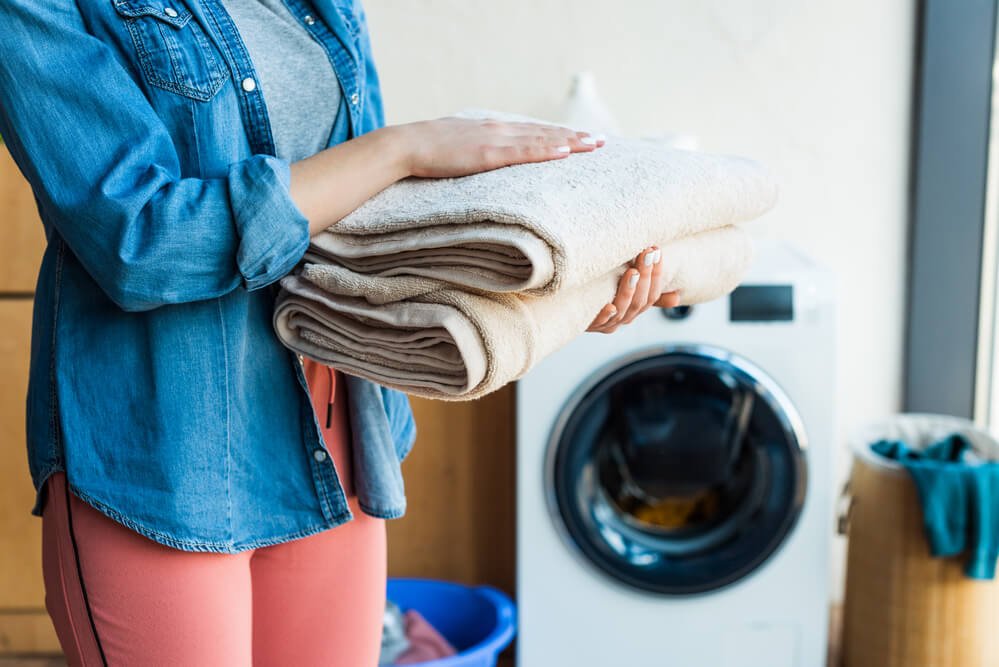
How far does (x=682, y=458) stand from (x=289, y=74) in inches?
45.7

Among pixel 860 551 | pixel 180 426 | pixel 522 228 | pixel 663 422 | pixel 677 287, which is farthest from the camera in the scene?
pixel 860 551

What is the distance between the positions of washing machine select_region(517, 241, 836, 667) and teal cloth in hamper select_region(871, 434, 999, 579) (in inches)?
6.9

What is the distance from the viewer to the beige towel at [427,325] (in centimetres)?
78

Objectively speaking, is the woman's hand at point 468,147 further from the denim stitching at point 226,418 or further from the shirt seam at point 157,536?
the shirt seam at point 157,536

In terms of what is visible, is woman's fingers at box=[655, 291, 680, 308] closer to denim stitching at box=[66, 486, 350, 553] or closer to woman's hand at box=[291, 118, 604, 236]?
woman's hand at box=[291, 118, 604, 236]

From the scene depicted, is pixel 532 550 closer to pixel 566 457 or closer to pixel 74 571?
pixel 566 457

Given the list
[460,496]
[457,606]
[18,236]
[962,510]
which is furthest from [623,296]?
[18,236]

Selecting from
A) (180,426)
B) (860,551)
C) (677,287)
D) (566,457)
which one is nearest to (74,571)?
(180,426)

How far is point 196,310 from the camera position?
33.9 inches

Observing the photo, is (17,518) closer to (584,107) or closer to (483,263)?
(584,107)

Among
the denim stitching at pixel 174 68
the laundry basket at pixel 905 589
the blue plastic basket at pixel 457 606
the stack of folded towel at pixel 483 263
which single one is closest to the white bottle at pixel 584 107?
the laundry basket at pixel 905 589

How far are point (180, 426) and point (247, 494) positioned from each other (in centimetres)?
9

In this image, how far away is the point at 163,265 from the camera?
77cm

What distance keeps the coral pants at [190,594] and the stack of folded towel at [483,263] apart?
154mm
